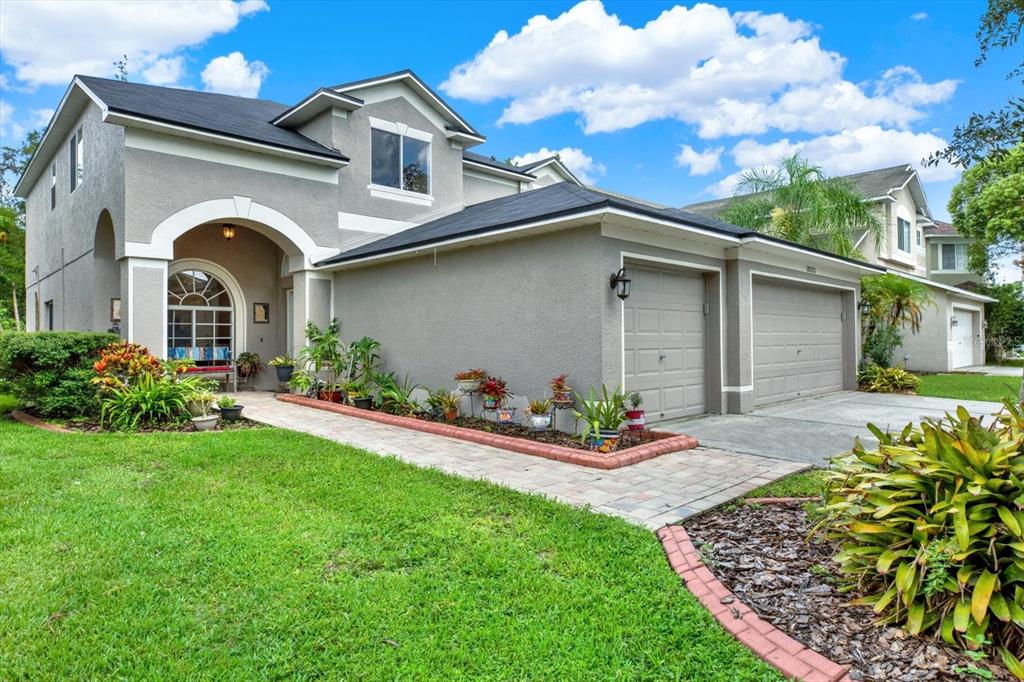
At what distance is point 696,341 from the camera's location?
9.46 metres

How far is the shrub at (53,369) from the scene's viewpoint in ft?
27.5

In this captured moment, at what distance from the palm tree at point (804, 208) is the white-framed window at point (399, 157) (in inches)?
361

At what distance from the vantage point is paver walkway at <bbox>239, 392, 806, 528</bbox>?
480 cm

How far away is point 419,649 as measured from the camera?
2691 millimetres

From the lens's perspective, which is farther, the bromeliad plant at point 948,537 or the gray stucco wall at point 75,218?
the gray stucco wall at point 75,218

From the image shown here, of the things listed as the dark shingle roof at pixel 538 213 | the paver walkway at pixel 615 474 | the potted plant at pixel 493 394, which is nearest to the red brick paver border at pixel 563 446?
the paver walkway at pixel 615 474

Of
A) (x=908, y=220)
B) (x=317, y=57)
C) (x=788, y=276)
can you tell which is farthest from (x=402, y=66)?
(x=908, y=220)

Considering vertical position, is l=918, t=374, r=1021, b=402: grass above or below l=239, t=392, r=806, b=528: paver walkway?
above

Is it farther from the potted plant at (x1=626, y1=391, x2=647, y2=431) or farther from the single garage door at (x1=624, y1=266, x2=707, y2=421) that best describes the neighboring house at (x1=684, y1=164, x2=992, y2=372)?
the potted plant at (x1=626, y1=391, x2=647, y2=431)

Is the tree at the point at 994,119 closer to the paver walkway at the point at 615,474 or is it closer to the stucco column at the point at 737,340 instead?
the paver walkway at the point at 615,474

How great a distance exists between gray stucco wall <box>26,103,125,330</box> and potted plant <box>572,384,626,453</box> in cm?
916

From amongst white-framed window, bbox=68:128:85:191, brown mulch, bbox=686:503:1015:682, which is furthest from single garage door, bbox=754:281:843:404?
white-framed window, bbox=68:128:85:191

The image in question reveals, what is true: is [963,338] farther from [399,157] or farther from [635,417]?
[399,157]

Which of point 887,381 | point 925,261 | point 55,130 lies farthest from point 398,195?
point 925,261
